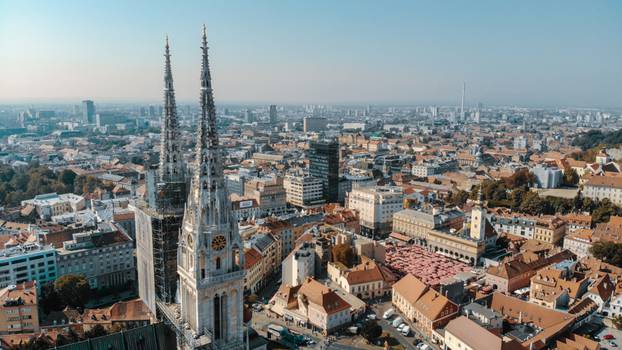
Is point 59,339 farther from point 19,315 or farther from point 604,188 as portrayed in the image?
point 604,188

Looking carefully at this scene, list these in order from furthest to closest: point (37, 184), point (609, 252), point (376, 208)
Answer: point (37, 184) < point (376, 208) < point (609, 252)

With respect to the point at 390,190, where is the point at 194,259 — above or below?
above

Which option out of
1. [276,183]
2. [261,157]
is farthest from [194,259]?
[261,157]

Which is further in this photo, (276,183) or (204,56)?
(276,183)

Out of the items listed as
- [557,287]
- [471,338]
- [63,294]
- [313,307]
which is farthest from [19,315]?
[557,287]

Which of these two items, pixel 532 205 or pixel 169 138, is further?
pixel 532 205

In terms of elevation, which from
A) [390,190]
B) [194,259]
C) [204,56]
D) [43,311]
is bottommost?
[43,311]

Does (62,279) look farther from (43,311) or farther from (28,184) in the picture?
(28,184)

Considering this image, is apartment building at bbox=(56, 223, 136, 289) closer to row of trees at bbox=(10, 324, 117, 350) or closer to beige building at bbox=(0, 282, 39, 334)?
beige building at bbox=(0, 282, 39, 334)
